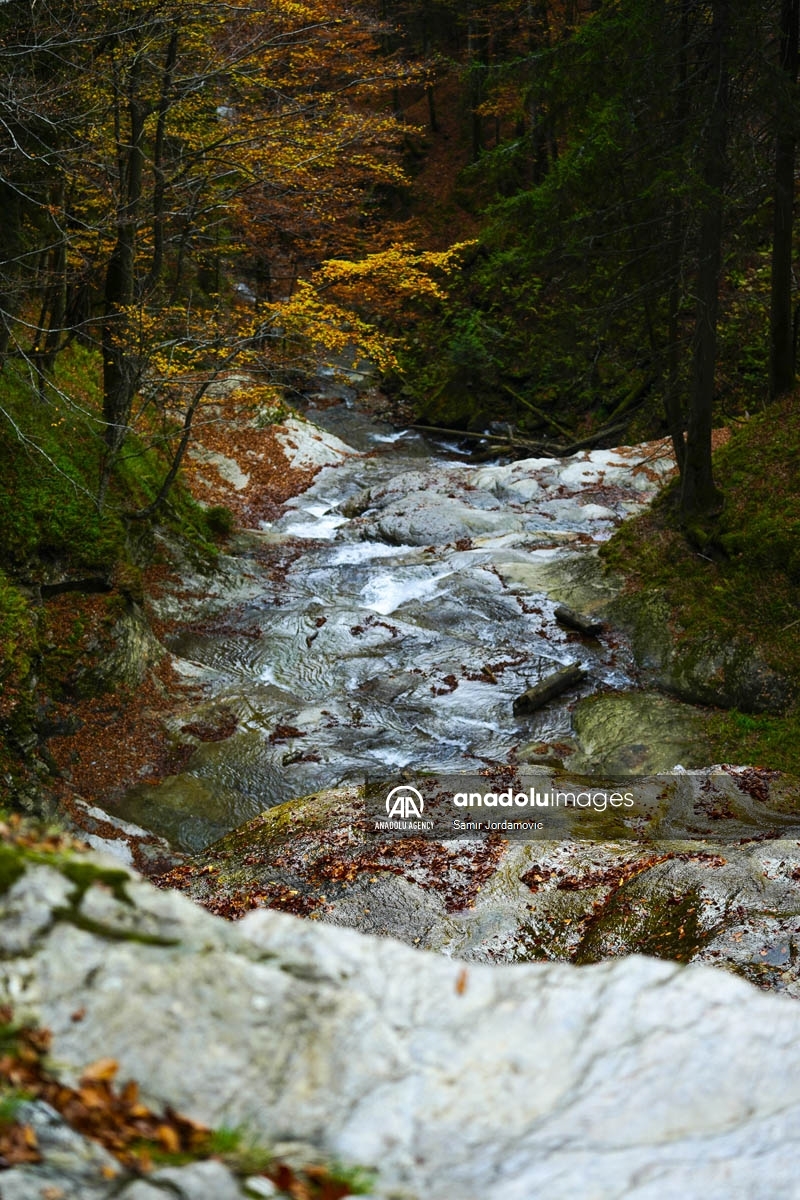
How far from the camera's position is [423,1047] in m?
2.59

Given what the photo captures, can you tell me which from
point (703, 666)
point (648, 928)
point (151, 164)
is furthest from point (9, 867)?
point (151, 164)

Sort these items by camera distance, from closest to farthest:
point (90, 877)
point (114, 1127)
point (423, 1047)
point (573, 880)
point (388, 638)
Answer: point (114, 1127), point (423, 1047), point (90, 877), point (573, 880), point (388, 638)

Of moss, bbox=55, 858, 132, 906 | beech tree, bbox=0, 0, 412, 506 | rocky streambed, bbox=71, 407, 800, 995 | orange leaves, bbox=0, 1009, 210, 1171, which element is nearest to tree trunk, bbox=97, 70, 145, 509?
beech tree, bbox=0, 0, 412, 506

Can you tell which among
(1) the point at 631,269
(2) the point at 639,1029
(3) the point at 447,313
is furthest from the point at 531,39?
(2) the point at 639,1029

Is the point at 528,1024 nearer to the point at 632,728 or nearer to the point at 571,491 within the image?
the point at 632,728

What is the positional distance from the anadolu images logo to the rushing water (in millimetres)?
988

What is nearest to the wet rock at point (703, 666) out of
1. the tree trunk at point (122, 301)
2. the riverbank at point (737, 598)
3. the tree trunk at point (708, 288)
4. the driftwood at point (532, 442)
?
the riverbank at point (737, 598)

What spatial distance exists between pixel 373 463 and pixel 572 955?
19306 millimetres

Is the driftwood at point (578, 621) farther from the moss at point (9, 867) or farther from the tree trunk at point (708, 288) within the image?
the moss at point (9, 867)

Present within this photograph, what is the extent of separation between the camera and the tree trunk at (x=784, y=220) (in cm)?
1168

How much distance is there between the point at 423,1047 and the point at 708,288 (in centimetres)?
1165

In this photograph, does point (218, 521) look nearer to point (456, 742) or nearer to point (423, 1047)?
point (456, 742)

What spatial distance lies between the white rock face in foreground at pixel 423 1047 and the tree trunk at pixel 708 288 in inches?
404

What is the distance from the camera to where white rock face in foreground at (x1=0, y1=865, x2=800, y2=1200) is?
7.54 ft
